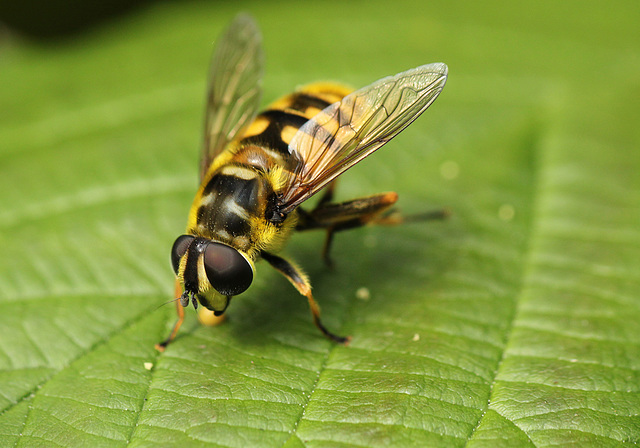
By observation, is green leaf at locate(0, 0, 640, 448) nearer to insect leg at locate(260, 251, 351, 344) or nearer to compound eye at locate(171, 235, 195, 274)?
insect leg at locate(260, 251, 351, 344)

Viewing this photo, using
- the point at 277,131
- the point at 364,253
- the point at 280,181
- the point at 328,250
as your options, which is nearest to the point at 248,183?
the point at 280,181

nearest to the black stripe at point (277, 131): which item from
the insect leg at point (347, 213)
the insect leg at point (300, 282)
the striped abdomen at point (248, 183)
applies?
the striped abdomen at point (248, 183)

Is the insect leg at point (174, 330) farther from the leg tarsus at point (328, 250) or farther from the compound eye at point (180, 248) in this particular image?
the leg tarsus at point (328, 250)

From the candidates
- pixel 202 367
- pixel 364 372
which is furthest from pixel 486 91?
pixel 202 367

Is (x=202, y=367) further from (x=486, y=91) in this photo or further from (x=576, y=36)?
(x=576, y=36)

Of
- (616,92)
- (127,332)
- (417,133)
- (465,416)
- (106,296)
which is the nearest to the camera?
(465,416)

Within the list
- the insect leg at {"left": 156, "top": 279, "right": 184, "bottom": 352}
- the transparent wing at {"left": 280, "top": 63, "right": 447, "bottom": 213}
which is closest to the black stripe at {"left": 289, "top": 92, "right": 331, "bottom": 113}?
the transparent wing at {"left": 280, "top": 63, "right": 447, "bottom": 213}

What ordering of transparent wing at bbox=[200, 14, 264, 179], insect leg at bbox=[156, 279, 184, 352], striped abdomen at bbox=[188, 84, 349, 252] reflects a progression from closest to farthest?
1. striped abdomen at bbox=[188, 84, 349, 252]
2. insect leg at bbox=[156, 279, 184, 352]
3. transparent wing at bbox=[200, 14, 264, 179]
